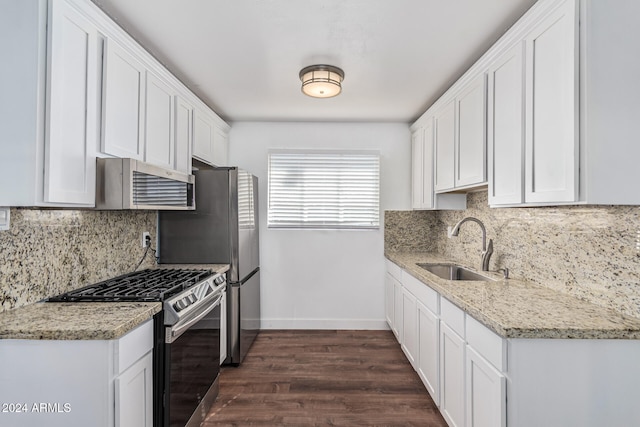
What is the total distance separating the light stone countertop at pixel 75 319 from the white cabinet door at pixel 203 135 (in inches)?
64.3

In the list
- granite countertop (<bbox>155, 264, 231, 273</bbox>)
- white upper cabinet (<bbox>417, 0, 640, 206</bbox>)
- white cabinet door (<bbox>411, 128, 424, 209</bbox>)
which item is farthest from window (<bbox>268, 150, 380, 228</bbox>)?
white upper cabinet (<bbox>417, 0, 640, 206</bbox>)

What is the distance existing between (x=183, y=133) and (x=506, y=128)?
2388 mm

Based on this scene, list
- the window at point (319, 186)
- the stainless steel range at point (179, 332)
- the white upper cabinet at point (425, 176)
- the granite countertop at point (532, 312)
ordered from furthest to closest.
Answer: the window at point (319, 186) < the white upper cabinet at point (425, 176) < the stainless steel range at point (179, 332) < the granite countertop at point (532, 312)

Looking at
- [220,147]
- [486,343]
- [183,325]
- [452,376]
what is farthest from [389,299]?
[220,147]

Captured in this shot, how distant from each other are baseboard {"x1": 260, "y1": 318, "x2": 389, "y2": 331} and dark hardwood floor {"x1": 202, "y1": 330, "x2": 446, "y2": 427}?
0.94ft

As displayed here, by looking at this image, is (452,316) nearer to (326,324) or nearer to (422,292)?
(422,292)

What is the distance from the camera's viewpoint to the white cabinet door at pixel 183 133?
8.53ft

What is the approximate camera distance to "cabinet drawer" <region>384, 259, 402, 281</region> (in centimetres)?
322

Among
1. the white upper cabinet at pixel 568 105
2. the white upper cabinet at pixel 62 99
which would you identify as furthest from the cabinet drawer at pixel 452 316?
the white upper cabinet at pixel 62 99

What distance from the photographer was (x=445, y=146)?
2.86 meters

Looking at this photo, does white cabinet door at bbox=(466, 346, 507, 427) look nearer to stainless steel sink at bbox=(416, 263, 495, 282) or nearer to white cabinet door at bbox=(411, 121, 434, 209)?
stainless steel sink at bbox=(416, 263, 495, 282)

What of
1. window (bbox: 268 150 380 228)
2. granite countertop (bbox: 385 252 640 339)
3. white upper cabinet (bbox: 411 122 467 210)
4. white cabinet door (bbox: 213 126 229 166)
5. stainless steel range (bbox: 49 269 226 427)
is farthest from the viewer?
window (bbox: 268 150 380 228)

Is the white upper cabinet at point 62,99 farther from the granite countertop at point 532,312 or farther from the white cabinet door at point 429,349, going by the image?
the white cabinet door at point 429,349

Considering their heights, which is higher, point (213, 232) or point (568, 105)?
point (568, 105)
